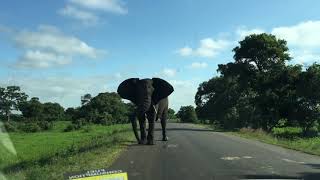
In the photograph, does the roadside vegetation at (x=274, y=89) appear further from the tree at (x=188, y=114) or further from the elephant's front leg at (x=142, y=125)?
the tree at (x=188, y=114)

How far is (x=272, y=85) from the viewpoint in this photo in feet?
168

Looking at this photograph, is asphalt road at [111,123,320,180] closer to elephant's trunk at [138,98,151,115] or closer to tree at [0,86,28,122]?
elephant's trunk at [138,98,151,115]

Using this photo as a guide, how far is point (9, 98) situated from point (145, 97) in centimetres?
4853

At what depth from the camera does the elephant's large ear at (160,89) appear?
24406 millimetres

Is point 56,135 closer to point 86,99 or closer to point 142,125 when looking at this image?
point 142,125

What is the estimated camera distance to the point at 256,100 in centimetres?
5316

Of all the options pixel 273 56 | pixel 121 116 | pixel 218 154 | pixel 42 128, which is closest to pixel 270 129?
pixel 273 56

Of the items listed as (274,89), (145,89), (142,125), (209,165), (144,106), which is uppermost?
(274,89)

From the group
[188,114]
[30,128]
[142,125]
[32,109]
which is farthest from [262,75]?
[188,114]

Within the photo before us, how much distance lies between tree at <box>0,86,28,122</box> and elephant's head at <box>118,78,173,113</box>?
41209mm

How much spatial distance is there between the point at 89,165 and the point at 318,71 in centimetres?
3537

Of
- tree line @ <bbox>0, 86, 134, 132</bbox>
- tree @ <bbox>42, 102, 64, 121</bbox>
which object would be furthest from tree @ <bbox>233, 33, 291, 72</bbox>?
tree @ <bbox>42, 102, 64, 121</bbox>

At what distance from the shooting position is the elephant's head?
23625 millimetres

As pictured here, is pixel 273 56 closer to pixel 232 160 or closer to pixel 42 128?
pixel 42 128
